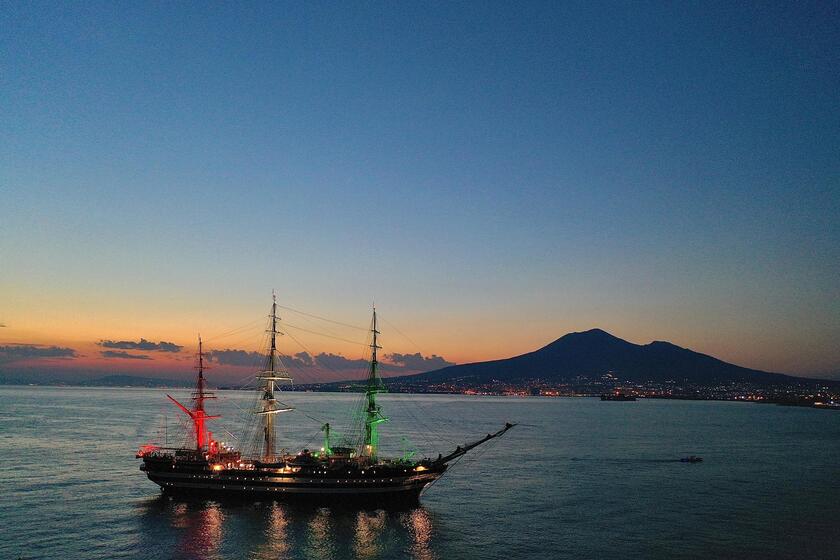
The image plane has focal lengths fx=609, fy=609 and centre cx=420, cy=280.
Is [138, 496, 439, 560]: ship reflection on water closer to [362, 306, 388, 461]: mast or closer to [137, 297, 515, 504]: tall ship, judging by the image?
[137, 297, 515, 504]: tall ship

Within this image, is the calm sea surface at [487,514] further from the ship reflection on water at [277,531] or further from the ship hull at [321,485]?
the ship hull at [321,485]

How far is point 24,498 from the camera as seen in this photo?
187ft

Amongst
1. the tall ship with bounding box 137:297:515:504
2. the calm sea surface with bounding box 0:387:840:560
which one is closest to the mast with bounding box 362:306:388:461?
the tall ship with bounding box 137:297:515:504

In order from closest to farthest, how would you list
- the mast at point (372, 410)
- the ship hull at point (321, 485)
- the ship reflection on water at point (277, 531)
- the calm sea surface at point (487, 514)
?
the ship reflection on water at point (277, 531), the calm sea surface at point (487, 514), the ship hull at point (321, 485), the mast at point (372, 410)

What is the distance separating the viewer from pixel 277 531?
4791 cm

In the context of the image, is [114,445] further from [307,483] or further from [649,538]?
[649,538]

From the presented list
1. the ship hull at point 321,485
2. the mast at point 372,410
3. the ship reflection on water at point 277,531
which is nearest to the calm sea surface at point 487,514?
the ship reflection on water at point 277,531

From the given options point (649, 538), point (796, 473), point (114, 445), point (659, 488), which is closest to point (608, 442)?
point (796, 473)

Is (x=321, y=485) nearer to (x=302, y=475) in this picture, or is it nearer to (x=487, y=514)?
(x=302, y=475)

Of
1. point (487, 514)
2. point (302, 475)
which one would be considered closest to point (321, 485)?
point (302, 475)

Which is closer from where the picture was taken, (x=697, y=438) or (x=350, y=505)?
(x=350, y=505)

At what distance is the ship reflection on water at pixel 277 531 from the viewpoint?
1672 inches

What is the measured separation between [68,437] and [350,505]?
74575 mm

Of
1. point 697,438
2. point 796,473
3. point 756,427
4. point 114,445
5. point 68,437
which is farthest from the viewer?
point 756,427
